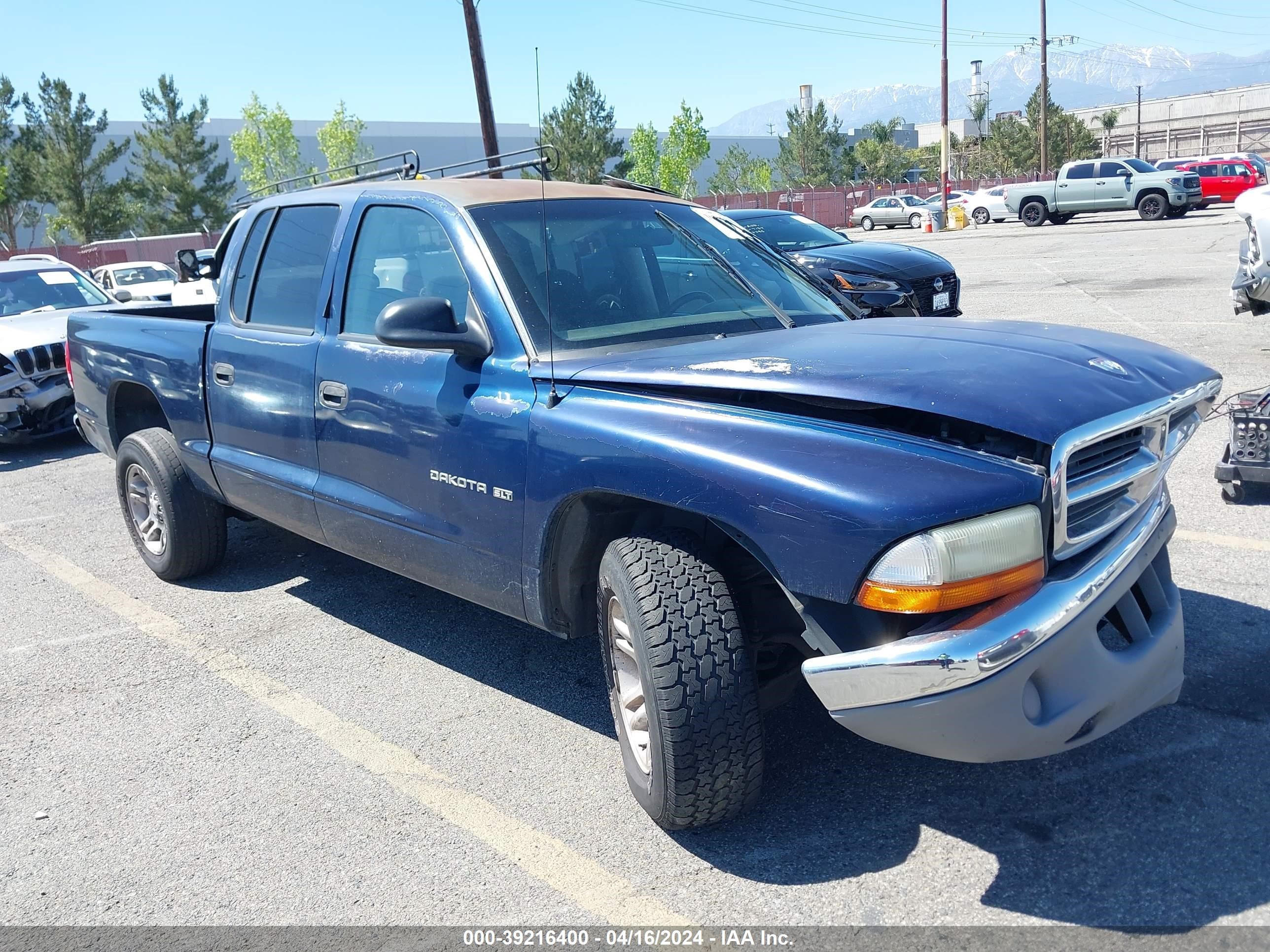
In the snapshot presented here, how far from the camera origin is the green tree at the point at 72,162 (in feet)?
161

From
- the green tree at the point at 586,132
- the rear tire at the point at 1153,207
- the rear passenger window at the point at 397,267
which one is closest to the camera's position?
the rear passenger window at the point at 397,267

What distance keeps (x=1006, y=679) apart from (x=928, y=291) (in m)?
8.80

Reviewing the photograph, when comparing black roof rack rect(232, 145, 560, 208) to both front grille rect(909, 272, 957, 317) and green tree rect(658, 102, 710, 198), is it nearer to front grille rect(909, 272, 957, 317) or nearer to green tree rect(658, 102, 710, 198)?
front grille rect(909, 272, 957, 317)

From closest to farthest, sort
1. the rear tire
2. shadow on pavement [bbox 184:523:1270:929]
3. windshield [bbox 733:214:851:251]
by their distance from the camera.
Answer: shadow on pavement [bbox 184:523:1270:929] → windshield [bbox 733:214:851:251] → the rear tire

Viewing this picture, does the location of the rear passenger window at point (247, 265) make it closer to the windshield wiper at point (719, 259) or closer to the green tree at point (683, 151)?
the windshield wiper at point (719, 259)

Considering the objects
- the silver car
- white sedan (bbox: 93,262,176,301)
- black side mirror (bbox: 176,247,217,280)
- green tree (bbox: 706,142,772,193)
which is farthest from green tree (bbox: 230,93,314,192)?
black side mirror (bbox: 176,247,217,280)

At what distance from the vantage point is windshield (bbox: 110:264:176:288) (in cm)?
2234

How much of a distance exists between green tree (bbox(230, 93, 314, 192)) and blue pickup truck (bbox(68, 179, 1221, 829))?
66589 millimetres

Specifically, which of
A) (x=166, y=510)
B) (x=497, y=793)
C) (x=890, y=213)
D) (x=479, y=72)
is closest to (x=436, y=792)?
(x=497, y=793)

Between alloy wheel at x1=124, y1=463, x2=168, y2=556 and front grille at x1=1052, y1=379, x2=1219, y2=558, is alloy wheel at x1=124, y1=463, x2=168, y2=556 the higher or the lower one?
the lower one

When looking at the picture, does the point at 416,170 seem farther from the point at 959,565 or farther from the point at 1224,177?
the point at 1224,177

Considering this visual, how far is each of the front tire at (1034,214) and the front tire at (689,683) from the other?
31.8 m

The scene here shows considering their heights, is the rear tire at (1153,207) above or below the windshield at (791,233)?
below

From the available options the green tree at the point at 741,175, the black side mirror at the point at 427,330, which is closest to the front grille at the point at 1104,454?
the black side mirror at the point at 427,330
